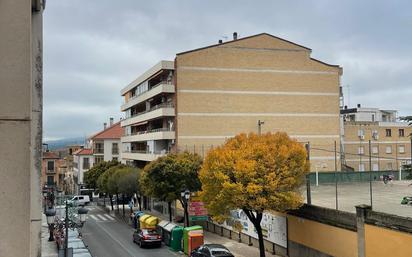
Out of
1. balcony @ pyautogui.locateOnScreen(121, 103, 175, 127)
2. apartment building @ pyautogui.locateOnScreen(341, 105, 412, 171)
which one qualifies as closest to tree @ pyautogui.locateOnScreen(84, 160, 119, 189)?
balcony @ pyautogui.locateOnScreen(121, 103, 175, 127)

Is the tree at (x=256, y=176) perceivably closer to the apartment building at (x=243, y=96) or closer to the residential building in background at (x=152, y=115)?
the apartment building at (x=243, y=96)

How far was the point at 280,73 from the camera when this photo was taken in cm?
5284

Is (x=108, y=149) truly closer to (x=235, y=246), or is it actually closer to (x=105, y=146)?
(x=105, y=146)

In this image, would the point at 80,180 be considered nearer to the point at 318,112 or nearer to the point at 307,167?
the point at 318,112

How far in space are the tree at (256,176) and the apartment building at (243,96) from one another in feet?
73.7

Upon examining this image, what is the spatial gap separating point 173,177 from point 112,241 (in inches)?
257

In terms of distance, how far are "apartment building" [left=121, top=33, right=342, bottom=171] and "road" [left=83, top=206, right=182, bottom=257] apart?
Answer: 9.42 metres

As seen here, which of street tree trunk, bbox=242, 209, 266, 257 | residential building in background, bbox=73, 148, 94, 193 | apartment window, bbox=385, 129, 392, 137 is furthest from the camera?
residential building in background, bbox=73, 148, 94, 193

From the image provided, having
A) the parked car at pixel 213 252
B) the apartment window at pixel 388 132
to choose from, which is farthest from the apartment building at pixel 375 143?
the parked car at pixel 213 252

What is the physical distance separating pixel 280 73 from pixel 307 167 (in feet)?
97.3

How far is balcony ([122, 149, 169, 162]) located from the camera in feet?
172

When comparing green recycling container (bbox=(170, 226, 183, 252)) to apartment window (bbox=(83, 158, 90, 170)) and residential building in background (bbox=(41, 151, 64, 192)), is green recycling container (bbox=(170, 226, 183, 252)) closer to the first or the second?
apartment window (bbox=(83, 158, 90, 170))

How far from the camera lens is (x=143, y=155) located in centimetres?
5875

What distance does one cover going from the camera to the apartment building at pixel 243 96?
49781 mm
